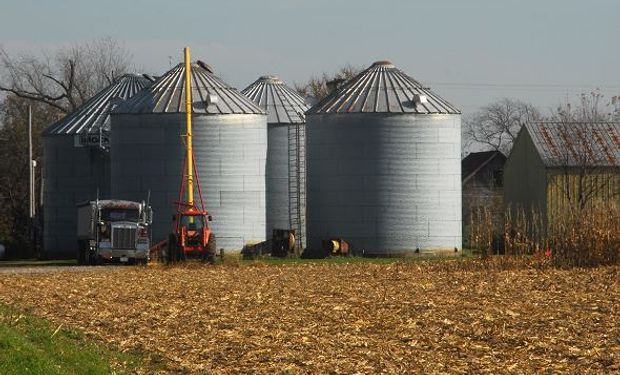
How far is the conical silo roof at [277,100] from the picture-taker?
59875 mm

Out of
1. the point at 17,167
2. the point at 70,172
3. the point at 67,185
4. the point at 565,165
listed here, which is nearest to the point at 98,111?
the point at 70,172

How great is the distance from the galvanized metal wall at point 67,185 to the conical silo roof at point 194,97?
6.07m

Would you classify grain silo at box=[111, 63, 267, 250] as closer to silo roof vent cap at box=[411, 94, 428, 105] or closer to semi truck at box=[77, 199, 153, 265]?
semi truck at box=[77, 199, 153, 265]

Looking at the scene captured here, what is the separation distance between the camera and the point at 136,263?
49531mm

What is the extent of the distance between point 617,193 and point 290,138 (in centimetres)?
1560

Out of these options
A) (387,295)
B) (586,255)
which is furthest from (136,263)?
(387,295)

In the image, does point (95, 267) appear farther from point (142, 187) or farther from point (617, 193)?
point (617, 193)

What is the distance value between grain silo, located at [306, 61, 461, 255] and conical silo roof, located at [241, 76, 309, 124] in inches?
130

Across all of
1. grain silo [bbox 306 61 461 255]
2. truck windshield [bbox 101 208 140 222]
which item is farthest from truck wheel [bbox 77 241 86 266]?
grain silo [bbox 306 61 461 255]

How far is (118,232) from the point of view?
4897 centimetres

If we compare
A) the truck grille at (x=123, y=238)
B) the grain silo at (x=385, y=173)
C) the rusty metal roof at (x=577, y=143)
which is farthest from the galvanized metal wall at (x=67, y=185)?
the rusty metal roof at (x=577, y=143)

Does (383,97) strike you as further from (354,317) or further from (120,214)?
(354,317)

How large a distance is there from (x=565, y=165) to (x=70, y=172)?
23.1 m

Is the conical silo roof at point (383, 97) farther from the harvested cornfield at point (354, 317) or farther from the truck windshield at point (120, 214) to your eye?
the harvested cornfield at point (354, 317)
